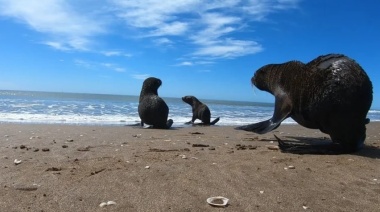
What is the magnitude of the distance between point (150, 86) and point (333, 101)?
7967mm

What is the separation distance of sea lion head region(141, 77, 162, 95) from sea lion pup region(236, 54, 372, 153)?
6407mm

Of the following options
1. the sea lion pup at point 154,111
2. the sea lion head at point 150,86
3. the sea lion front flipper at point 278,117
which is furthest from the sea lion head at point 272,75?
the sea lion head at point 150,86

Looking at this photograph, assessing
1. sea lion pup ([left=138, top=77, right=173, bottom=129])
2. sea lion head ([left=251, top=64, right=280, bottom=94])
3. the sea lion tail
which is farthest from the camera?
sea lion pup ([left=138, top=77, right=173, bottom=129])

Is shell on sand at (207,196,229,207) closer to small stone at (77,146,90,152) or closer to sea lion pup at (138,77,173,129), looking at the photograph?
small stone at (77,146,90,152)

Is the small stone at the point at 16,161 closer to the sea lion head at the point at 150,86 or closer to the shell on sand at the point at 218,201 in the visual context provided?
the shell on sand at the point at 218,201

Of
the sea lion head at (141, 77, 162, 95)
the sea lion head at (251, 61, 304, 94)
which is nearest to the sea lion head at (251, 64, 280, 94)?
the sea lion head at (251, 61, 304, 94)

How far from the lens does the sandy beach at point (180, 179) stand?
10.4 ft

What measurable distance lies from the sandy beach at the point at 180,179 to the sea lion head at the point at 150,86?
681cm

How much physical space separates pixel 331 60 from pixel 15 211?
213 inches

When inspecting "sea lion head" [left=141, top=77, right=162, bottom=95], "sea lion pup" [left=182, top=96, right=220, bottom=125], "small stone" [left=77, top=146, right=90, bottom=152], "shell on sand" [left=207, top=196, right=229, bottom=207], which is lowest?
"shell on sand" [left=207, top=196, right=229, bottom=207]

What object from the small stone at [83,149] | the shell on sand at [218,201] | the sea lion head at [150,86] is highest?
the sea lion head at [150,86]

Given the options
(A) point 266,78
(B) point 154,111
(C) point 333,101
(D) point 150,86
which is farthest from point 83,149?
(D) point 150,86

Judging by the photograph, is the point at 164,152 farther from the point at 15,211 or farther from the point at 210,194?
the point at 15,211

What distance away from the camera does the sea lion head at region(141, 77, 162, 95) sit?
500 inches
